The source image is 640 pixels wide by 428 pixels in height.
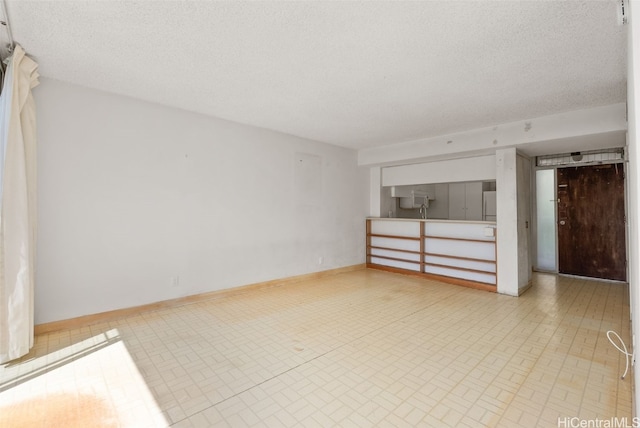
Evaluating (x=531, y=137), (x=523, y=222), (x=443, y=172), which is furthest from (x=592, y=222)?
(x=443, y=172)

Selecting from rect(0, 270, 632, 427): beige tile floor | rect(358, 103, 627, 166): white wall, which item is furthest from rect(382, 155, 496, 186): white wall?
rect(0, 270, 632, 427): beige tile floor

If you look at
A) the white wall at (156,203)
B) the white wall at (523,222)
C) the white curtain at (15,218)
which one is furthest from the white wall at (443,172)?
the white curtain at (15,218)

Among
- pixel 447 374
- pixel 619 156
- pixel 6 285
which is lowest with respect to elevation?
pixel 447 374

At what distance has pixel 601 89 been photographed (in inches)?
132

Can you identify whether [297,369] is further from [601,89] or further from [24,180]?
[601,89]

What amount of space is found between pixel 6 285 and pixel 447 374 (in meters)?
3.86

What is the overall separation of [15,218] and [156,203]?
1.42 metres

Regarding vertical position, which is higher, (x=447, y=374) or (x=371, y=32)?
(x=371, y=32)

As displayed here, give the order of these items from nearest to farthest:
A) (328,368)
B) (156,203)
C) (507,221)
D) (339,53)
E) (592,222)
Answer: (328,368) < (339,53) < (156,203) < (507,221) < (592,222)

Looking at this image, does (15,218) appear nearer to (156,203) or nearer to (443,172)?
(156,203)

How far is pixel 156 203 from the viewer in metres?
3.97

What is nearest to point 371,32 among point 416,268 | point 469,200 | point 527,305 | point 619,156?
point 527,305

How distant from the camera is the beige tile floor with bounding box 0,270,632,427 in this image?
1979 millimetres

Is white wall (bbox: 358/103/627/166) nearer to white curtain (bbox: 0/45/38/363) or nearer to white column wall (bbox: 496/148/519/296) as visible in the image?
white column wall (bbox: 496/148/519/296)
